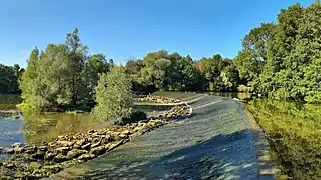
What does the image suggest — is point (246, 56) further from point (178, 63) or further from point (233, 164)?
point (233, 164)

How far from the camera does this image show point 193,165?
42.0 feet

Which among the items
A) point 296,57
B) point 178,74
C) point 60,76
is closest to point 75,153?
point 60,76

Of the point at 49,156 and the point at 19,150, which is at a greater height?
the point at 19,150

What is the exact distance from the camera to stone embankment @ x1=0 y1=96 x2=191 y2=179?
13.0 m

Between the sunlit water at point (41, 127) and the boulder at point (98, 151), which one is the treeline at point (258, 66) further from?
the boulder at point (98, 151)

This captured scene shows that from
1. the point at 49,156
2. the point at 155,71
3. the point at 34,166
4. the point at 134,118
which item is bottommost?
the point at 34,166

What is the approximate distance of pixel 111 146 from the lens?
Result: 17.4 m

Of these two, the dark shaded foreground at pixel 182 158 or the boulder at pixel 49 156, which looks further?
the boulder at pixel 49 156

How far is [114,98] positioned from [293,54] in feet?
96.2

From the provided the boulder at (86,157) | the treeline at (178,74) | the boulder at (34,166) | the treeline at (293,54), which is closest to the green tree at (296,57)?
the treeline at (293,54)

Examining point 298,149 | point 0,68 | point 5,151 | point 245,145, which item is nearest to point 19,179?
point 5,151

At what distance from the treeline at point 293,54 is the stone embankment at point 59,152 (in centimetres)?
2650

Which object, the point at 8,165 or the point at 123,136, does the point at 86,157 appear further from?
the point at 123,136

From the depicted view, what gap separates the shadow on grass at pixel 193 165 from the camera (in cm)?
1107
